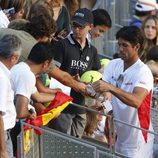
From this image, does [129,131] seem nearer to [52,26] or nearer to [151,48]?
[52,26]

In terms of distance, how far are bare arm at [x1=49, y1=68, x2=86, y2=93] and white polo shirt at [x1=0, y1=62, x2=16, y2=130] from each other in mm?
1307

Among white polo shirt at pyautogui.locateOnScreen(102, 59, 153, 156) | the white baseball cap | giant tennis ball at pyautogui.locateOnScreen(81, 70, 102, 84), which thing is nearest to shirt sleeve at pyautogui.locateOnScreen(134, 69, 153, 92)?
white polo shirt at pyautogui.locateOnScreen(102, 59, 153, 156)

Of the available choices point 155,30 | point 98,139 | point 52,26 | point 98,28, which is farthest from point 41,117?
point 155,30

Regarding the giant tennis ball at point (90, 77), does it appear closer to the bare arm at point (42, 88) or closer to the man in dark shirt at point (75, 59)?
the man in dark shirt at point (75, 59)

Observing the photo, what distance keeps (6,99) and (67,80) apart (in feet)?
5.33

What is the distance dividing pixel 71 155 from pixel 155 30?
4304 millimetres

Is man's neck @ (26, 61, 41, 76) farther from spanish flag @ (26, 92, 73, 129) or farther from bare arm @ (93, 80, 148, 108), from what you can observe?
bare arm @ (93, 80, 148, 108)

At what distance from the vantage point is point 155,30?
12758mm

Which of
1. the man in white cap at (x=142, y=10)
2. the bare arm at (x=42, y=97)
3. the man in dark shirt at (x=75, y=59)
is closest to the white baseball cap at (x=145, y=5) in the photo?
the man in white cap at (x=142, y=10)

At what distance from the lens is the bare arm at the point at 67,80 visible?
9.38m

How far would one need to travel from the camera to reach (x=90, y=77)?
988cm

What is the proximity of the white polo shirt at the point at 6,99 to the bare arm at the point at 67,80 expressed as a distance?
131cm

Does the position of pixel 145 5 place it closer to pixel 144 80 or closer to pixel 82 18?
pixel 82 18

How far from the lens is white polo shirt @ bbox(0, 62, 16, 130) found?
25.8ft
